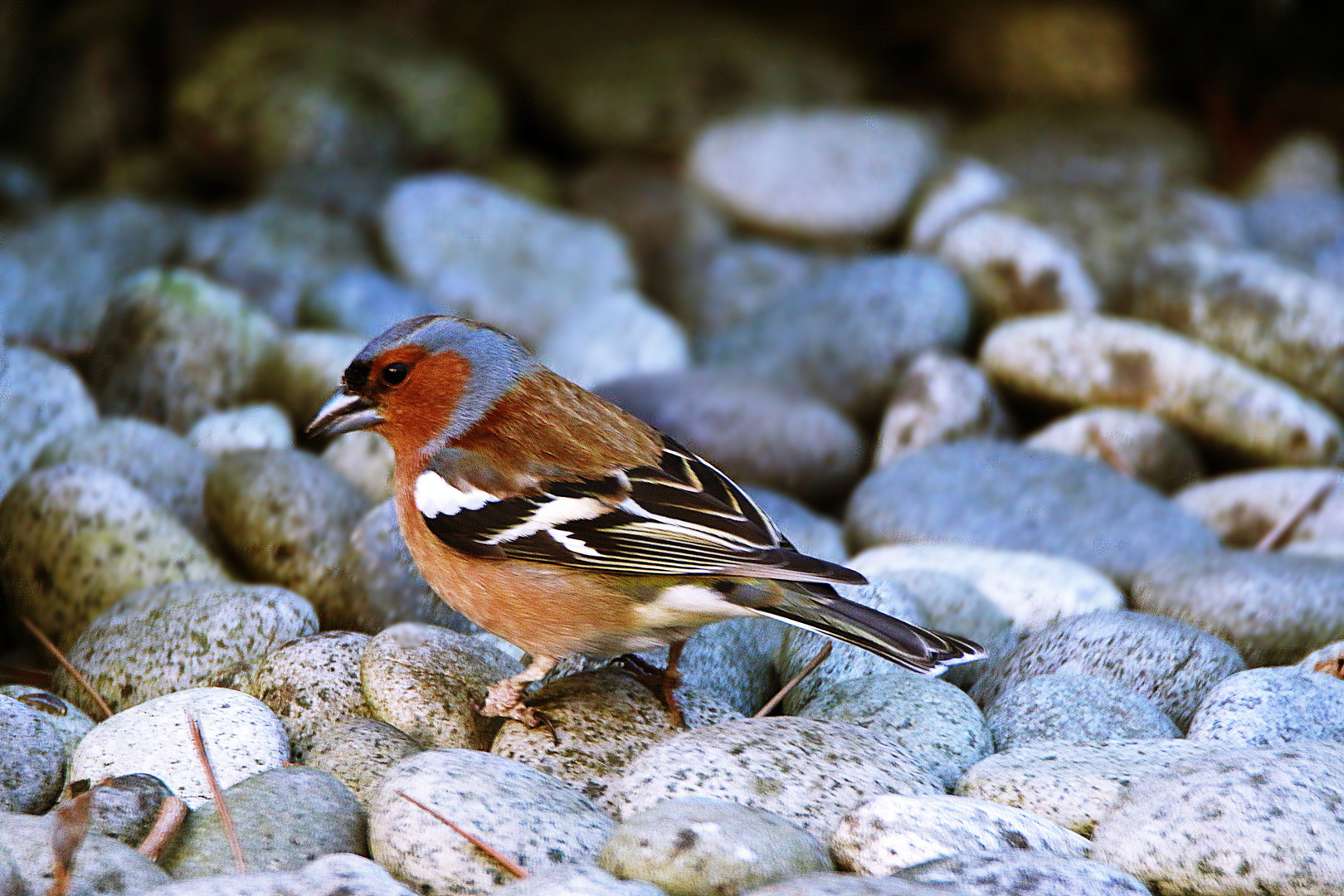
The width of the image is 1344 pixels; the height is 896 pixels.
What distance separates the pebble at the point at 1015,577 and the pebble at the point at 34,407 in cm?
339

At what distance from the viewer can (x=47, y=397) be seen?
5750mm

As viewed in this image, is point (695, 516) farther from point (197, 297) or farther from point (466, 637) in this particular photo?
point (197, 297)

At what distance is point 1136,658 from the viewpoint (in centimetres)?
444

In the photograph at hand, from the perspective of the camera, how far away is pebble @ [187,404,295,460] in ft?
19.8

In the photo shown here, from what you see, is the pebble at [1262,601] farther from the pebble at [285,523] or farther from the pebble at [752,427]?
the pebble at [285,523]

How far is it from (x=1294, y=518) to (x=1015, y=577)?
1605mm

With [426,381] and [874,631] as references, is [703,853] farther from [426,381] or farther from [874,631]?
[426,381]

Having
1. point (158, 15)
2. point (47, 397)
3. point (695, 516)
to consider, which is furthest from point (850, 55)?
point (695, 516)

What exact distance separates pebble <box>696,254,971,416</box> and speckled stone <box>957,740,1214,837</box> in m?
3.50

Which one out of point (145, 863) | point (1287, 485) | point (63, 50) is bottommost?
point (145, 863)

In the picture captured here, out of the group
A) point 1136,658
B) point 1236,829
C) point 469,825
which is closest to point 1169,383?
point 1136,658

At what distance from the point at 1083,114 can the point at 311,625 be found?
7.61m

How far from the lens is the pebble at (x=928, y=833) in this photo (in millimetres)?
3207

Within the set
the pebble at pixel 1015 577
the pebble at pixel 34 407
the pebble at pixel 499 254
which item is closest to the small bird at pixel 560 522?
the pebble at pixel 1015 577
